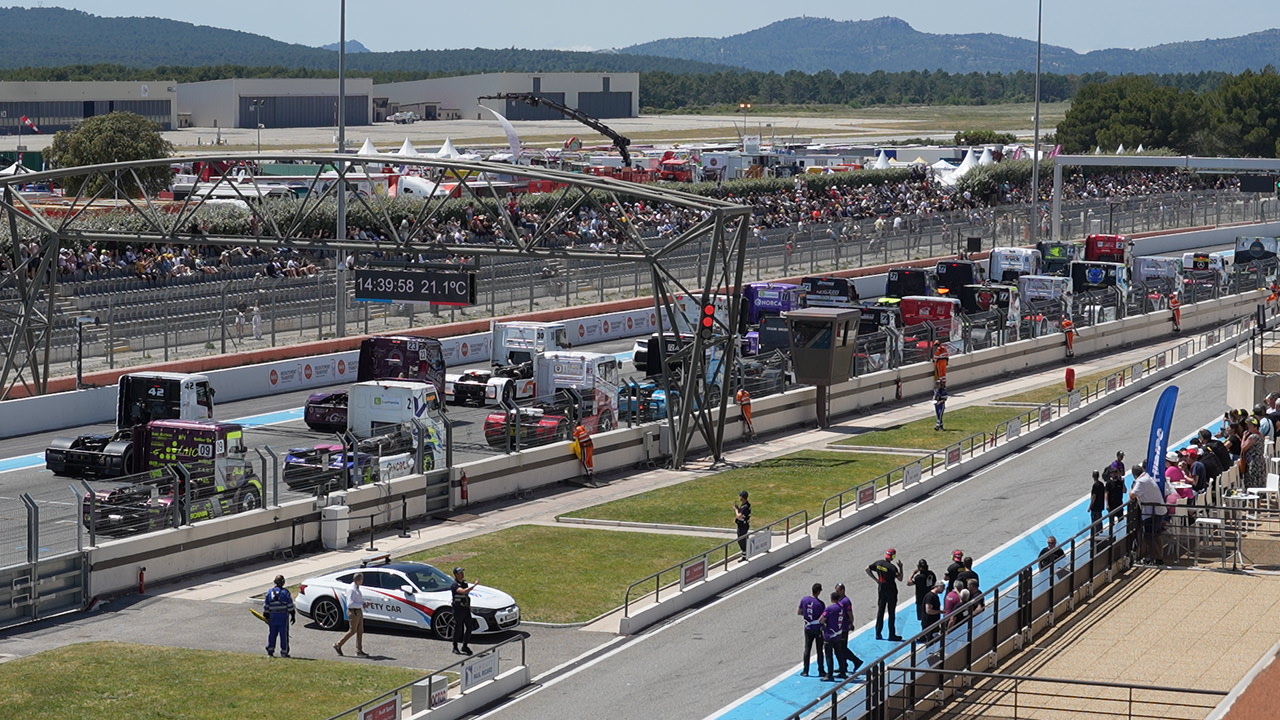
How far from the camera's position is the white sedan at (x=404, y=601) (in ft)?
85.1

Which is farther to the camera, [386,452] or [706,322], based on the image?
[706,322]

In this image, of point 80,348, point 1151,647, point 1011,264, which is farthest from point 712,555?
point 1011,264

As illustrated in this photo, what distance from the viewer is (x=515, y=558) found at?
102 ft

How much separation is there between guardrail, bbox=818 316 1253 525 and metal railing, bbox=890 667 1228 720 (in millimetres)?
12735

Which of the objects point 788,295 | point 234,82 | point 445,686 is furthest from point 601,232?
point 234,82

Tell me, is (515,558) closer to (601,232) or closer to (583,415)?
(583,415)

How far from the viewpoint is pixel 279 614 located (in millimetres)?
24266

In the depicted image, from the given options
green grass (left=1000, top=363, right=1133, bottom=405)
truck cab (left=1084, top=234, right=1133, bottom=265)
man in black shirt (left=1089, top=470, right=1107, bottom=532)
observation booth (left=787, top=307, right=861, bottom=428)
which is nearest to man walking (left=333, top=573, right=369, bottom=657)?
man in black shirt (left=1089, top=470, right=1107, bottom=532)

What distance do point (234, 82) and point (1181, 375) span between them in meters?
134

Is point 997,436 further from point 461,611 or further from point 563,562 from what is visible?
point 461,611

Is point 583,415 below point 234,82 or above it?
below

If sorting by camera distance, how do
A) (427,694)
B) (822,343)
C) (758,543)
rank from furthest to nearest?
(822,343) < (758,543) < (427,694)

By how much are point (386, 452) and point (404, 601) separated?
7.90 m

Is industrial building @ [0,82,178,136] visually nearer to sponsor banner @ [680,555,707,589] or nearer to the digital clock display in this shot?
the digital clock display
